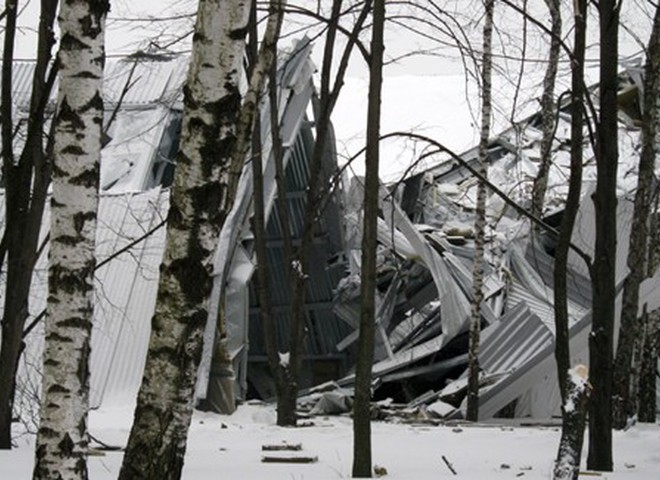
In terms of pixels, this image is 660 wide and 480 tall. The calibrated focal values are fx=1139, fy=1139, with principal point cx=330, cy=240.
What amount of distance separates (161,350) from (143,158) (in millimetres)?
15108

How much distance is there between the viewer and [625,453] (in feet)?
38.5

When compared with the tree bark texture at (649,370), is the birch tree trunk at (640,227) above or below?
above

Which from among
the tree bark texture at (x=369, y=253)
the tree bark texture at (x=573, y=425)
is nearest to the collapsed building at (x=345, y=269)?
the tree bark texture at (x=369, y=253)

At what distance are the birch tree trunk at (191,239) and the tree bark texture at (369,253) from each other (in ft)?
14.3

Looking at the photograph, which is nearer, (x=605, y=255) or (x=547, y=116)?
(x=605, y=255)

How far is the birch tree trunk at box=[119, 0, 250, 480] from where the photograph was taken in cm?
537

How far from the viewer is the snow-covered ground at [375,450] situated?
9.67m

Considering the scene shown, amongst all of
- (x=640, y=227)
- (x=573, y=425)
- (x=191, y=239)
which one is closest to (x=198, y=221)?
(x=191, y=239)

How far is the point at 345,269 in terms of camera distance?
965 inches

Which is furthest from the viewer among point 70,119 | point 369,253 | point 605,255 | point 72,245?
point 605,255

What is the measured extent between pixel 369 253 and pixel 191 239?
4.47 metres

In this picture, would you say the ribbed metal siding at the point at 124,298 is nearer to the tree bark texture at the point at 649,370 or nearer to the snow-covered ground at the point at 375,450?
the snow-covered ground at the point at 375,450

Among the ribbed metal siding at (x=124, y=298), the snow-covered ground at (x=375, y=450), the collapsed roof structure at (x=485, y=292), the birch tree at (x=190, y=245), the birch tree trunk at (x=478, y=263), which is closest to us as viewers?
the birch tree at (x=190, y=245)

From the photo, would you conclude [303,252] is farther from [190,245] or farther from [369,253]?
[190,245]
